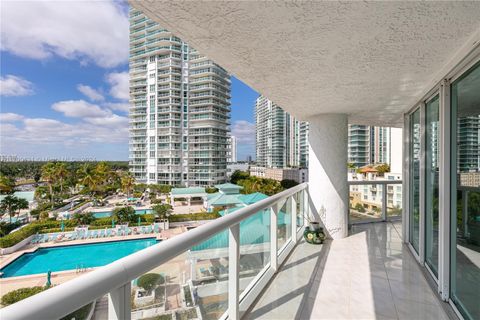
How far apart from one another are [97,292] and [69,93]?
83.8 metres

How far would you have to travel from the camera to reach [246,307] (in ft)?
7.51

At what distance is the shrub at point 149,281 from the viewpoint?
1019 millimetres

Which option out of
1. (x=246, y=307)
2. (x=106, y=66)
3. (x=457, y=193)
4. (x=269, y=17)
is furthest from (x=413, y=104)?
(x=106, y=66)

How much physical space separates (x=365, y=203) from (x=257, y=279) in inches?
167

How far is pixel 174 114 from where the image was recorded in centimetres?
4078

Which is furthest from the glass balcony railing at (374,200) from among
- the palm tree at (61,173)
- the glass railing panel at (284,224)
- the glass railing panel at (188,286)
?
the palm tree at (61,173)

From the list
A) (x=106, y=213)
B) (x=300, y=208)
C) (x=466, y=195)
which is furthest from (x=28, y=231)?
(x=466, y=195)

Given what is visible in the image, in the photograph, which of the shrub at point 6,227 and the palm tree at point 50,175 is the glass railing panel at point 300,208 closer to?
the shrub at point 6,227

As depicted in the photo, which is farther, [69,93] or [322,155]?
[69,93]

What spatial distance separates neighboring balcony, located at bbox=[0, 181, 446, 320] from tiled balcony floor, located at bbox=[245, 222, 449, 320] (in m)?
0.01

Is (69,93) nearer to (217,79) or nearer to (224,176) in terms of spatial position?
(217,79)

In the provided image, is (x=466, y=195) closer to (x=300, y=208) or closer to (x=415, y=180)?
(x=415, y=180)

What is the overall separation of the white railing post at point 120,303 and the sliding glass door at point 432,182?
130 inches

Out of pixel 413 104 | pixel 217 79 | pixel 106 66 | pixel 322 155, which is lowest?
pixel 322 155
